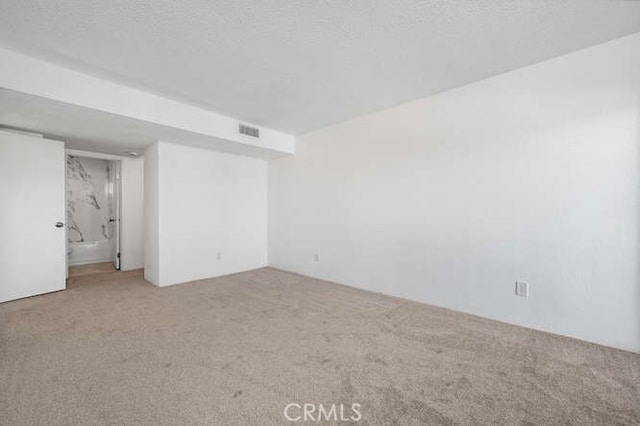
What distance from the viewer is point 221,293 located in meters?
3.48

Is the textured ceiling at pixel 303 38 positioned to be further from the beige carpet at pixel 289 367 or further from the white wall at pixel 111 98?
the beige carpet at pixel 289 367

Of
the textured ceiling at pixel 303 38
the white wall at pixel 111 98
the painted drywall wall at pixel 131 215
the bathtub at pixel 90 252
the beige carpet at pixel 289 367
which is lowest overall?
the beige carpet at pixel 289 367

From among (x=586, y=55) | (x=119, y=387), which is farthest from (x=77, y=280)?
(x=586, y=55)

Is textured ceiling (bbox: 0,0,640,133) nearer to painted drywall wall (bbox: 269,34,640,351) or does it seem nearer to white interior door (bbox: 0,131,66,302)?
painted drywall wall (bbox: 269,34,640,351)

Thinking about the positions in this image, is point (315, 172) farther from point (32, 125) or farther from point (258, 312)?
point (32, 125)

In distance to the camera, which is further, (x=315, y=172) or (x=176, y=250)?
(x=315, y=172)

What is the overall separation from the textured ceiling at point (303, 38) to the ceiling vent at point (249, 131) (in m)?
0.95

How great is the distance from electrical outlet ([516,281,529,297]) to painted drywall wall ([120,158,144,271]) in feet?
19.3

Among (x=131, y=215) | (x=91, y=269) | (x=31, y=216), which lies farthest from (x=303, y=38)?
(x=91, y=269)

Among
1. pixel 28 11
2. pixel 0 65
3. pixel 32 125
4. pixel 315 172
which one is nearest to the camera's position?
pixel 28 11

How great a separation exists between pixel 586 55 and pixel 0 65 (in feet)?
15.7

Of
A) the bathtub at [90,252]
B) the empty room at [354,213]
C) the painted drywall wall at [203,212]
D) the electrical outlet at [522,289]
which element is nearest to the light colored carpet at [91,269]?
the bathtub at [90,252]

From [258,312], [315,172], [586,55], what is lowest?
[258,312]

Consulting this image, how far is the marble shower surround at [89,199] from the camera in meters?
5.41
